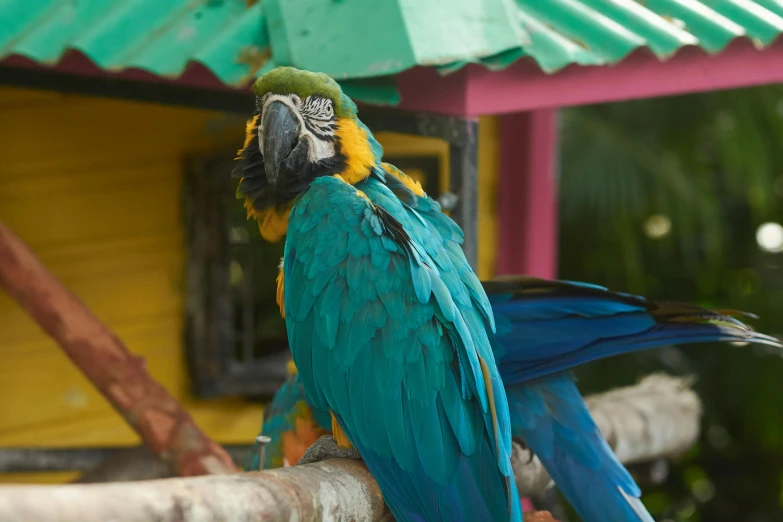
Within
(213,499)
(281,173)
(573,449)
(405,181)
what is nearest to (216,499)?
(213,499)

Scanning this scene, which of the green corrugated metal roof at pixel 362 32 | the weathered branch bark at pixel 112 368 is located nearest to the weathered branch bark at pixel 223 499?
the weathered branch bark at pixel 112 368

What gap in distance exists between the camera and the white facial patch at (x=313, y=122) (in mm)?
1488

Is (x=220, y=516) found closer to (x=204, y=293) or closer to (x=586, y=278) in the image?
(x=204, y=293)

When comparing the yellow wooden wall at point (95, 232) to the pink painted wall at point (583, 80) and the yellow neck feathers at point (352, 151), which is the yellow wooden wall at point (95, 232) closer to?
the pink painted wall at point (583, 80)

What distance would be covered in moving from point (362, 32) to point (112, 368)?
0.88 m

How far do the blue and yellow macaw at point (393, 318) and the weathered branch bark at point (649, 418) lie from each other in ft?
2.69

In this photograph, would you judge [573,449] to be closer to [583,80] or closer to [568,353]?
[568,353]

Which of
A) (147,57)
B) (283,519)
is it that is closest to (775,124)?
(147,57)

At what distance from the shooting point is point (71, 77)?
83.0 inches

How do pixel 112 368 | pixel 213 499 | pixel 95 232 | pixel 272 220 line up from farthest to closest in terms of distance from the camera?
1. pixel 95 232
2. pixel 112 368
3. pixel 272 220
4. pixel 213 499

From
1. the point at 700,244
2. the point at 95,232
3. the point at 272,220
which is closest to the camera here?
the point at 272,220

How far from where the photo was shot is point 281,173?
154cm

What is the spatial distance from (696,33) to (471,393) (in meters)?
0.99

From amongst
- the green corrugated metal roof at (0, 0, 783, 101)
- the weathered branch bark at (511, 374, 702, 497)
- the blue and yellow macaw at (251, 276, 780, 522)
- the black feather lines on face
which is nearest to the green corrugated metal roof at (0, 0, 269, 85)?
the green corrugated metal roof at (0, 0, 783, 101)
